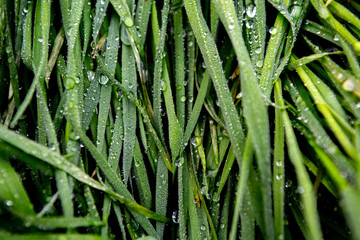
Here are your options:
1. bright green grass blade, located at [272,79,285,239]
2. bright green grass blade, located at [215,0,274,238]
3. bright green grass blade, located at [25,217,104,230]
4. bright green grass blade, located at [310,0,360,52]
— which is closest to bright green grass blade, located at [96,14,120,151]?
bright green grass blade, located at [25,217,104,230]

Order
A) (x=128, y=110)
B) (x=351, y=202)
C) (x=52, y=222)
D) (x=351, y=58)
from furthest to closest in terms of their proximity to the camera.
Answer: (x=128, y=110) → (x=351, y=58) → (x=52, y=222) → (x=351, y=202)

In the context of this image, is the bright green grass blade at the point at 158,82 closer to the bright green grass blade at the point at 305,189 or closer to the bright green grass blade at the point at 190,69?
the bright green grass blade at the point at 190,69

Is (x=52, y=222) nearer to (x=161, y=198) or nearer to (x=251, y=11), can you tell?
(x=161, y=198)

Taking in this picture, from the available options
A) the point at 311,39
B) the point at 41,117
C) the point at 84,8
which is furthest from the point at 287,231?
the point at 84,8

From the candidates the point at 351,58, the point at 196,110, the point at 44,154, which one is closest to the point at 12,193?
the point at 44,154

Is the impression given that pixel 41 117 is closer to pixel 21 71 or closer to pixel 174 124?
pixel 21 71

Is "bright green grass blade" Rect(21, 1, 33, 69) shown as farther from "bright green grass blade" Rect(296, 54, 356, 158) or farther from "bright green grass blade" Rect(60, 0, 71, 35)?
"bright green grass blade" Rect(296, 54, 356, 158)

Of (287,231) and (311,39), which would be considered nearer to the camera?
(287,231)
